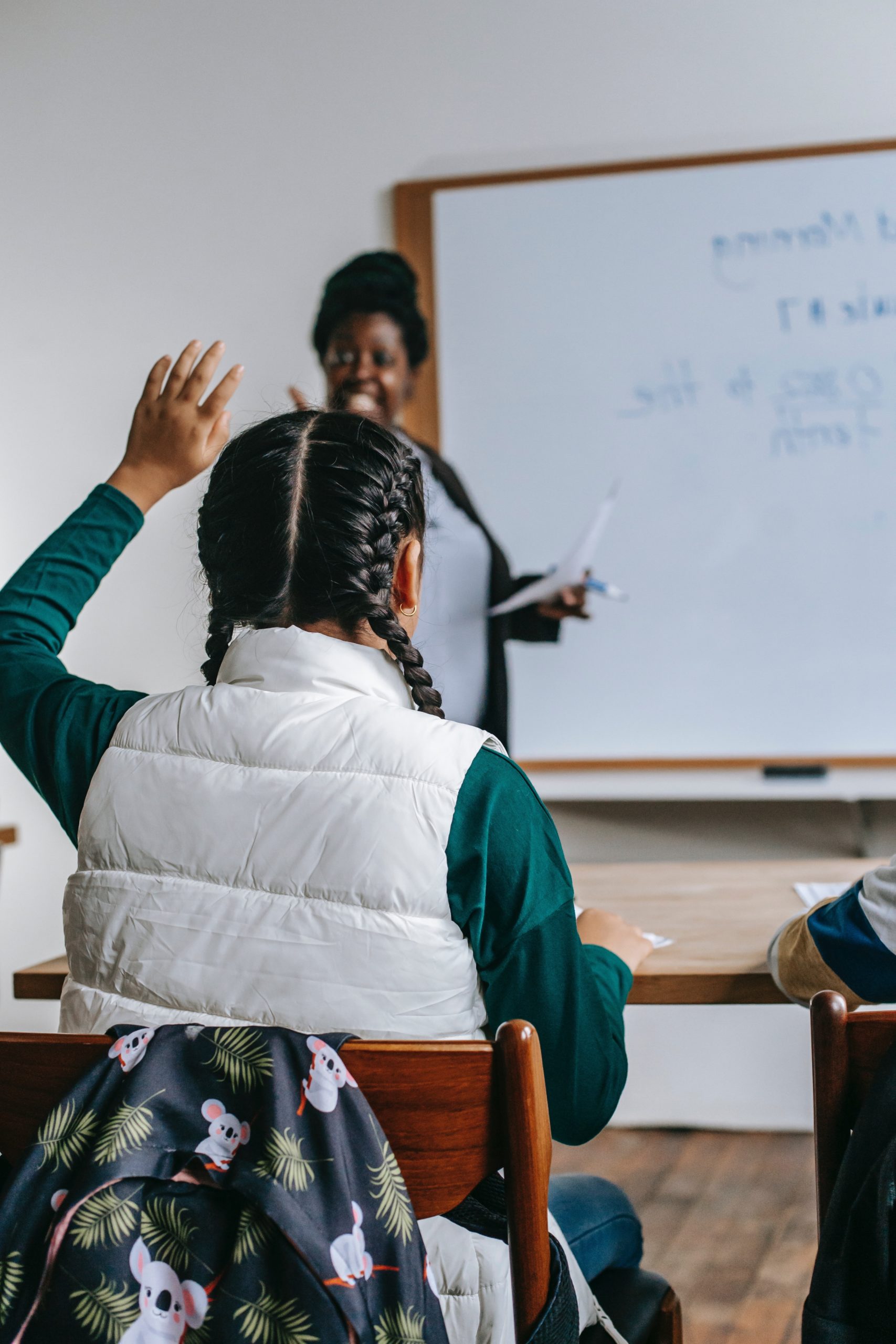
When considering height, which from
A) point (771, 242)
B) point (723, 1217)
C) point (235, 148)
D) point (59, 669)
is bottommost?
point (723, 1217)

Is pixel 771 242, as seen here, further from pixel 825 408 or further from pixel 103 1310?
pixel 103 1310

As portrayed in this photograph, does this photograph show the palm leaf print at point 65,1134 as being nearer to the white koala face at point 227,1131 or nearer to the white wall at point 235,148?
the white koala face at point 227,1131

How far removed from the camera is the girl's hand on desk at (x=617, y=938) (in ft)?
3.55

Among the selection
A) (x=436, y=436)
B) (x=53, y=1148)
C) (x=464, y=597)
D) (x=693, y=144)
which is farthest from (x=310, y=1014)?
(x=693, y=144)

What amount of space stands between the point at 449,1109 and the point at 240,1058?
4.9 inches

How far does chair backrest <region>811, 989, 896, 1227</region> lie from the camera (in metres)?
0.71

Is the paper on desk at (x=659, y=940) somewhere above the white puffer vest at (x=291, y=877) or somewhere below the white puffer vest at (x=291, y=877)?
A: below

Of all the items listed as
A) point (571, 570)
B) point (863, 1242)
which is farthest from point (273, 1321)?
point (571, 570)

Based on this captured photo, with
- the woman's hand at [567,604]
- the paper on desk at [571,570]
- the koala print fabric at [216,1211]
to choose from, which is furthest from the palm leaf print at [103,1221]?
the woman's hand at [567,604]

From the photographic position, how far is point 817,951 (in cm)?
98

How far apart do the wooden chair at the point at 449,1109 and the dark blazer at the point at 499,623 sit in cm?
171

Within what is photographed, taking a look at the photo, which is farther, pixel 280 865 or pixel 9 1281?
pixel 280 865

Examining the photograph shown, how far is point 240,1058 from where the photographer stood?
2.07 feet

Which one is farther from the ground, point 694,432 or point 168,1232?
point 694,432
